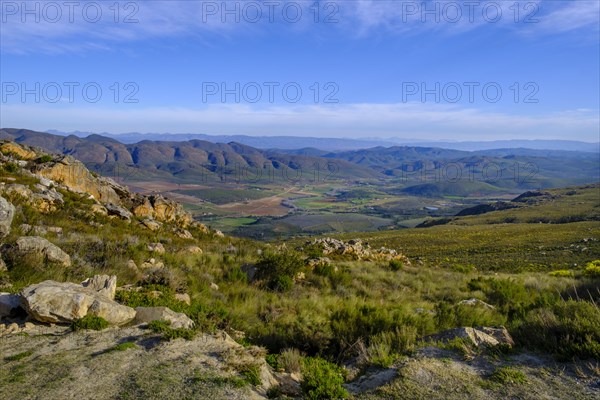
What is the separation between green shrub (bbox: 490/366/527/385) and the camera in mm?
4750

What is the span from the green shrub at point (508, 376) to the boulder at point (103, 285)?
264 inches

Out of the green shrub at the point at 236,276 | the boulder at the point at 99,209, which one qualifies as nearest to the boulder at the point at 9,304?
the green shrub at the point at 236,276

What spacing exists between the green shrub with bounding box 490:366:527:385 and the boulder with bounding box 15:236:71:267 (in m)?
8.96

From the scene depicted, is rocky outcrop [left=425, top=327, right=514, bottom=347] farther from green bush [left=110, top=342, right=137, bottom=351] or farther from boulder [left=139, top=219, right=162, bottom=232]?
boulder [left=139, top=219, right=162, bottom=232]

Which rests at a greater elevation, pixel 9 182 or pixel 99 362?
pixel 9 182

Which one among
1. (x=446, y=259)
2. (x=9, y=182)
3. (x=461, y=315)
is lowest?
(x=446, y=259)

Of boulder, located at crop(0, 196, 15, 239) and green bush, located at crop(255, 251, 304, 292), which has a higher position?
boulder, located at crop(0, 196, 15, 239)

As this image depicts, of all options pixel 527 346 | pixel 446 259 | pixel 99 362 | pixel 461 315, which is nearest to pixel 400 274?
pixel 461 315

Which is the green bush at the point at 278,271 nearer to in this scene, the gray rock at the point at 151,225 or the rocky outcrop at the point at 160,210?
the gray rock at the point at 151,225

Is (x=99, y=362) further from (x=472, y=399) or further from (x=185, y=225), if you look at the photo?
(x=185, y=225)

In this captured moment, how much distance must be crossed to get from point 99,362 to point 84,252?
644cm

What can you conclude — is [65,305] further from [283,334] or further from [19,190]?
[19,190]

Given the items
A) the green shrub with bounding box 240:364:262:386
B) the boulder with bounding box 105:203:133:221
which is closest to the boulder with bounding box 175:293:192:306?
the green shrub with bounding box 240:364:262:386

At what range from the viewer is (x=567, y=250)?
31.5m
